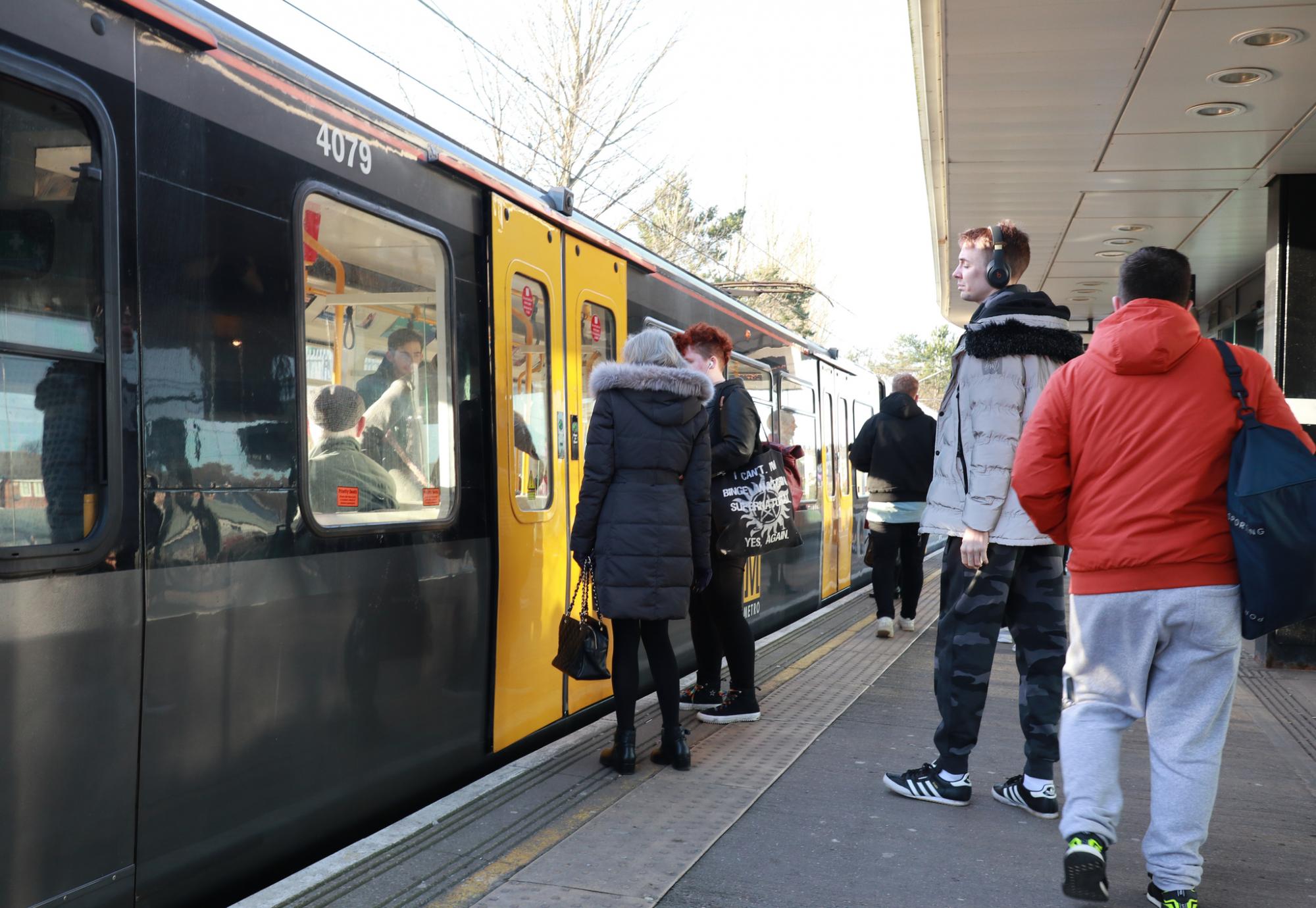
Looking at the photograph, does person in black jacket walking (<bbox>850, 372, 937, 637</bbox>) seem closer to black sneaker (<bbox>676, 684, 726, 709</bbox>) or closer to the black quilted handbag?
black sneaker (<bbox>676, 684, 726, 709</bbox>)

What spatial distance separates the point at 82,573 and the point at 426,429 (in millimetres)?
1621

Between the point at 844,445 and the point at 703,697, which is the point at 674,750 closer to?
the point at 703,697

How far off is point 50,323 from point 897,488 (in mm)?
6582

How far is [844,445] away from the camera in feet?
39.8

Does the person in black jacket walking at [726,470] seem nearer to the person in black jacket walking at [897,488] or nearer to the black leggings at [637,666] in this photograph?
the black leggings at [637,666]

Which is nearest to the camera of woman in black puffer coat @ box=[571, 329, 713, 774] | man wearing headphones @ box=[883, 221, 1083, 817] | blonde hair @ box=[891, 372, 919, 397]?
man wearing headphones @ box=[883, 221, 1083, 817]

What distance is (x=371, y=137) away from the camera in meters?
3.87

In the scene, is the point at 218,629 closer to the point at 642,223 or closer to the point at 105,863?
the point at 105,863

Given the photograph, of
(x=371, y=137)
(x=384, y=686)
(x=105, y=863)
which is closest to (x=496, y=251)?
(x=371, y=137)

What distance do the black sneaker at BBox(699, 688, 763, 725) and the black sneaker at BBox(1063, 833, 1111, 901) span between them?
2373 millimetres

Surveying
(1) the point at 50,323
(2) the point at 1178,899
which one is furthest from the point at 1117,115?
(1) the point at 50,323

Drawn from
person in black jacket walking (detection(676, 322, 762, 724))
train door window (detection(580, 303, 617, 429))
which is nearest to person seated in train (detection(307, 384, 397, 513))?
train door window (detection(580, 303, 617, 429))

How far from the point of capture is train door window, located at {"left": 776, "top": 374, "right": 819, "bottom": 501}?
9648mm

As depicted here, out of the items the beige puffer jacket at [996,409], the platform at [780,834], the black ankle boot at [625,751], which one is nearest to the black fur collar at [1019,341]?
the beige puffer jacket at [996,409]
